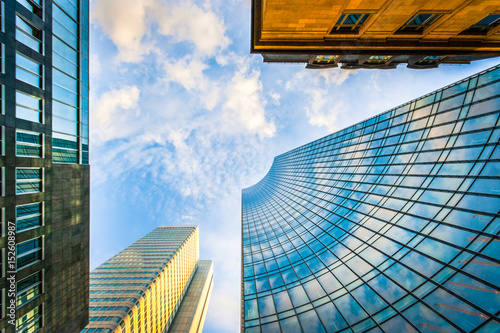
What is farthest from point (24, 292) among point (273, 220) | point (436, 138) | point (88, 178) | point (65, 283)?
point (436, 138)

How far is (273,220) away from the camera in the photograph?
116 ft

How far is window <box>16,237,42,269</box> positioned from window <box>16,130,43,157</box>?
6.36 metres

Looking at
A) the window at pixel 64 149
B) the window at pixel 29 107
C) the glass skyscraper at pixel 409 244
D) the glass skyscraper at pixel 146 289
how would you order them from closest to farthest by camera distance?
the glass skyscraper at pixel 409 244 → the window at pixel 29 107 → the window at pixel 64 149 → the glass skyscraper at pixel 146 289

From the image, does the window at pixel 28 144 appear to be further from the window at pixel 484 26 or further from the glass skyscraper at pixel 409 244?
the window at pixel 484 26

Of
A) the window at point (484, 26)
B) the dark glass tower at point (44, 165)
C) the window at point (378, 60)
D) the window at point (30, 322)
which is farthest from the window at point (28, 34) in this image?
the window at point (378, 60)

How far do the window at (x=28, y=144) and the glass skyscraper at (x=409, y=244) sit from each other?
20715 mm

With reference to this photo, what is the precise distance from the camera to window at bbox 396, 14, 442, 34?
1624cm

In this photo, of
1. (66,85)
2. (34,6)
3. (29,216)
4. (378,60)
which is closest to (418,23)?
(378,60)

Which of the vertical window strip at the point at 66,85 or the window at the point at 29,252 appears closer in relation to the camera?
the window at the point at 29,252

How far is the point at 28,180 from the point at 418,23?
34.2m

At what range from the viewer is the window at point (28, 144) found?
13.2 metres

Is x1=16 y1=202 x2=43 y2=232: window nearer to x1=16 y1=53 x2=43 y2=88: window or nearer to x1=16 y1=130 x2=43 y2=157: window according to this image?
x1=16 y1=130 x2=43 y2=157: window

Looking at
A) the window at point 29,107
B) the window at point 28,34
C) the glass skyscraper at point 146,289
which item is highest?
the window at point 28,34

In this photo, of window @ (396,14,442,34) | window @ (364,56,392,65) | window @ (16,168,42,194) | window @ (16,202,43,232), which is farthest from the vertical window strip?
window @ (364,56,392,65)
